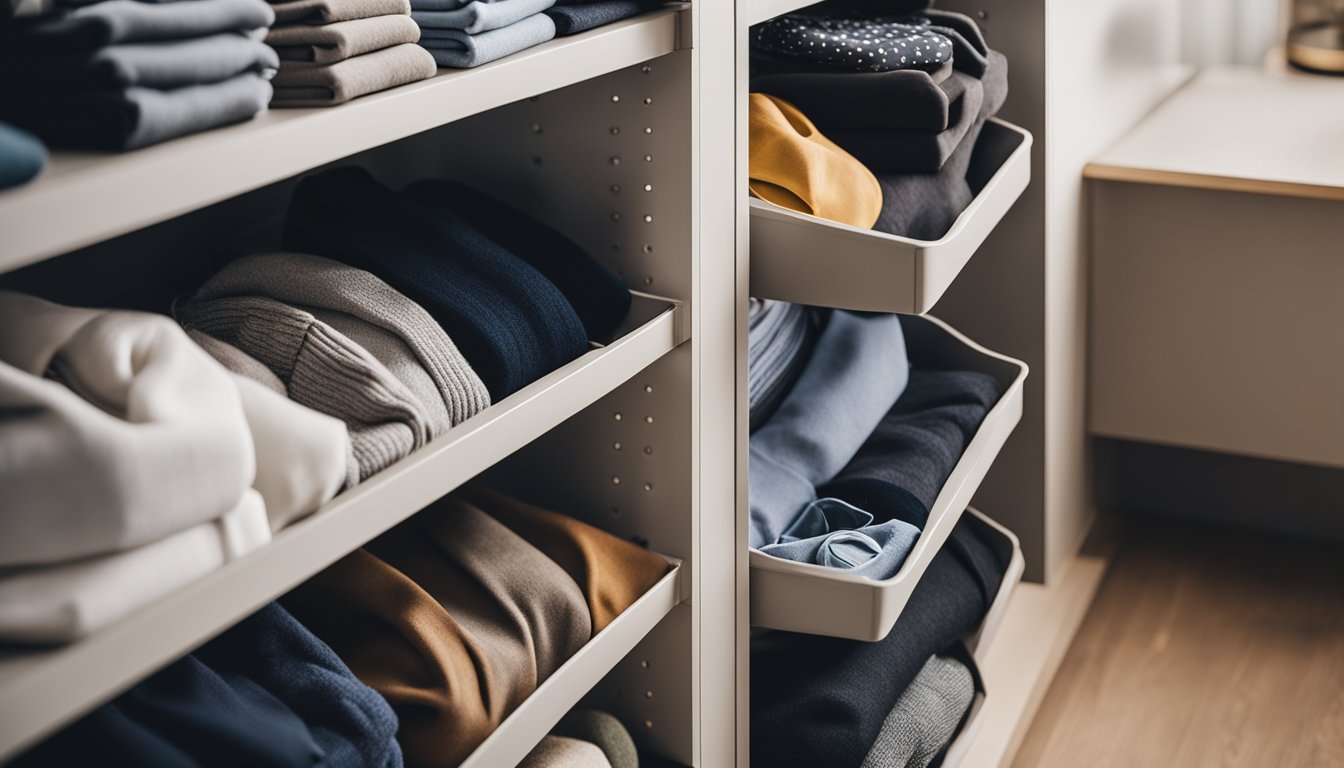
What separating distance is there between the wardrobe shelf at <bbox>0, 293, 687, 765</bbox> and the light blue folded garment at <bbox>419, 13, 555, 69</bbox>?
21cm

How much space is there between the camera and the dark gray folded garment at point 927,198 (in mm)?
1344

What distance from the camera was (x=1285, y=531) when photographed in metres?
2.29

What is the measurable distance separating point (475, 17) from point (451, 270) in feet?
0.65

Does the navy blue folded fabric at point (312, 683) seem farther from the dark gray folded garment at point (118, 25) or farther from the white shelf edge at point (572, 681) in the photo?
the dark gray folded garment at point (118, 25)

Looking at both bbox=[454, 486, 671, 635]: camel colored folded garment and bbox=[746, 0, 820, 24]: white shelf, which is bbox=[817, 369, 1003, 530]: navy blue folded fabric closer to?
bbox=[454, 486, 671, 635]: camel colored folded garment

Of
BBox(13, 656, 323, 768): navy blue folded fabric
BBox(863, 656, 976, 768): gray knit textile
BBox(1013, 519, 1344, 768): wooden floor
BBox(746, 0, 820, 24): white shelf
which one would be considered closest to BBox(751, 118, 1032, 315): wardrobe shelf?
BBox(746, 0, 820, 24): white shelf

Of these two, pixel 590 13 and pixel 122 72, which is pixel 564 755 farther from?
pixel 122 72

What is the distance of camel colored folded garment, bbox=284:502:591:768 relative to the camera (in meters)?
0.92

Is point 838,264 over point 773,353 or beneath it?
over

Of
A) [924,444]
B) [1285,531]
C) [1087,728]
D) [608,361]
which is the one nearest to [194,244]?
[608,361]

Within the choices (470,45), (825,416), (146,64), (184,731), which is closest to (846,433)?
(825,416)

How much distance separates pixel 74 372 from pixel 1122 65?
169cm

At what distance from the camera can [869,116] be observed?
1.37 m

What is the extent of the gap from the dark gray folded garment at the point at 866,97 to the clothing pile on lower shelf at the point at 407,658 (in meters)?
0.50
